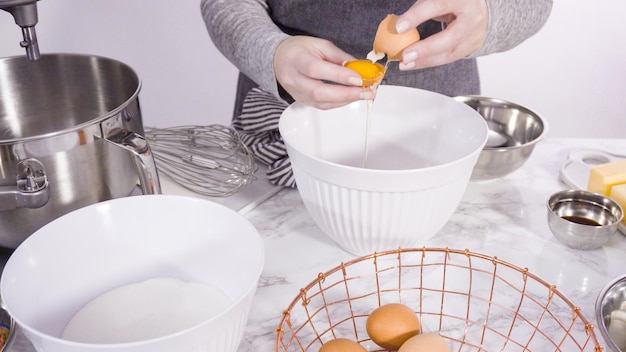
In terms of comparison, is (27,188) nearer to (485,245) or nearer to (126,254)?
(126,254)

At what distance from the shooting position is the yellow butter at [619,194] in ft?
3.10

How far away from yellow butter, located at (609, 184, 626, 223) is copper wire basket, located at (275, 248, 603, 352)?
0.23 meters

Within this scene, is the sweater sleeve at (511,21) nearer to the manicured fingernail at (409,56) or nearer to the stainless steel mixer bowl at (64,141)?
the manicured fingernail at (409,56)

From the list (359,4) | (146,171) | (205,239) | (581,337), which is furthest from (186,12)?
(581,337)

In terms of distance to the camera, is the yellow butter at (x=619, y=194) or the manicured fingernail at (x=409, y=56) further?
the yellow butter at (x=619, y=194)

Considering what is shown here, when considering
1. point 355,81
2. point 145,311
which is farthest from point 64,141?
point 355,81

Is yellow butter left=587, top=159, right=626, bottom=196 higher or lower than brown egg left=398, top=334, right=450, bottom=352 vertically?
higher

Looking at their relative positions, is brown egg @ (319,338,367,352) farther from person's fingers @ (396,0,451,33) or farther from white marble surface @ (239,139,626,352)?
person's fingers @ (396,0,451,33)

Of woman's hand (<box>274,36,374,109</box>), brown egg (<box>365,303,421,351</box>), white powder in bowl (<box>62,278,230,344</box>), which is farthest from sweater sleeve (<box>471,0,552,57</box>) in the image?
white powder in bowl (<box>62,278,230,344</box>)

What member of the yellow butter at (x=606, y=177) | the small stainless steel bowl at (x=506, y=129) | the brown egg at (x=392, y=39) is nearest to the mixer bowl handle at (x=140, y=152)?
the brown egg at (x=392, y=39)

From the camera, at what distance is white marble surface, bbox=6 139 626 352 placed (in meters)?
0.81

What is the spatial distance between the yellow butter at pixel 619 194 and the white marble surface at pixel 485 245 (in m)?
0.05

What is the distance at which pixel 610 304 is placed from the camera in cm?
73

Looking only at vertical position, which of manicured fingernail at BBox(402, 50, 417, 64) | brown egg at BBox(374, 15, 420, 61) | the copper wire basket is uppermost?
brown egg at BBox(374, 15, 420, 61)
